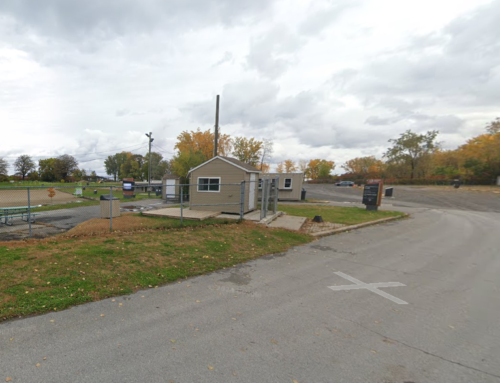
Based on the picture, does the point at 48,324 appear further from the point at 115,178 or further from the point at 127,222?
the point at 115,178

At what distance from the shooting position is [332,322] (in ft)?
10.3

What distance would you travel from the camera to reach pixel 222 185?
12.4 meters

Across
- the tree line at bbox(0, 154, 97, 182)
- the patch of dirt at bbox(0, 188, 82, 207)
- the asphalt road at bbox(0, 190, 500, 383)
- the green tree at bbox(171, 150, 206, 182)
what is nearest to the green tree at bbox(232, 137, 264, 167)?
the green tree at bbox(171, 150, 206, 182)

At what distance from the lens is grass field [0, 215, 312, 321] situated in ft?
11.5

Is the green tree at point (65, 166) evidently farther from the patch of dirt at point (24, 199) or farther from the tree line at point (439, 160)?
the tree line at point (439, 160)

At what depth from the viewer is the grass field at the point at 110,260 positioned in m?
3.49

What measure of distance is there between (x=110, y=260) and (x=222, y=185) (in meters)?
7.93

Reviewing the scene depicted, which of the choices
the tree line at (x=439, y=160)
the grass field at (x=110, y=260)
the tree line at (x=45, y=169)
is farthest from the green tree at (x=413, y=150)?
the tree line at (x=45, y=169)

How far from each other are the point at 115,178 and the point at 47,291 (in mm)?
110018

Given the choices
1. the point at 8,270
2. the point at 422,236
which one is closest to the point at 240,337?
the point at 8,270

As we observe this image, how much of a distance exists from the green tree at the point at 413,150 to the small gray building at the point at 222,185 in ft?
Answer: 182

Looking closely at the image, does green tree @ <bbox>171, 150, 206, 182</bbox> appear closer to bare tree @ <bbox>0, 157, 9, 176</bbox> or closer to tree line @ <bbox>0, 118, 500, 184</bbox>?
tree line @ <bbox>0, 118, 500, 184</bbox>

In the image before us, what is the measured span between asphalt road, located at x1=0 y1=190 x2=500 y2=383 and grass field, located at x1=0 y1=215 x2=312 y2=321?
405 millimetres

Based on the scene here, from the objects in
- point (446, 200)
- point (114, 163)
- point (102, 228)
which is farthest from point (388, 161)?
point (114, 163)
